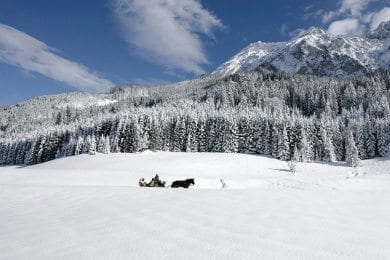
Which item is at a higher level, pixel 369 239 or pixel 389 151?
pixel 389 151

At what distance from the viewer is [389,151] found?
89875 mm

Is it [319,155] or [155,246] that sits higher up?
[319,155]

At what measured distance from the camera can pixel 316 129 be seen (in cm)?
9600

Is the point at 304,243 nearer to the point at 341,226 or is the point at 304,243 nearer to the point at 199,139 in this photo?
the point at 341,226

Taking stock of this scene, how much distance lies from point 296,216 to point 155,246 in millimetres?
5187

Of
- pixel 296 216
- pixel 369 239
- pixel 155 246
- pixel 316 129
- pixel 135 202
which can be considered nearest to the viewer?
pixel 155 246

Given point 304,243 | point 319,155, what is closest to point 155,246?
point 304,243

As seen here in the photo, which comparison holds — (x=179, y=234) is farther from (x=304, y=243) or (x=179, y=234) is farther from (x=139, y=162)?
(x=139, y=162)

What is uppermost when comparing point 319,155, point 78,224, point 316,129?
point 316,129

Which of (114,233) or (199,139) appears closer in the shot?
(114,233)

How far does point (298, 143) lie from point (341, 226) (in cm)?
8421

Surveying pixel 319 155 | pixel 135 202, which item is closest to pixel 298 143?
pixel 319 155

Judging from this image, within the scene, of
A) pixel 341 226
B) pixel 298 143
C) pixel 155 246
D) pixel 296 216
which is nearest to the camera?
pixel 155 246

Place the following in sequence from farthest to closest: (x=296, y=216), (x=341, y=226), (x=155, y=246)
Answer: (x=296, y=216)
(x=341, y=226)
(x=155, y=246)
